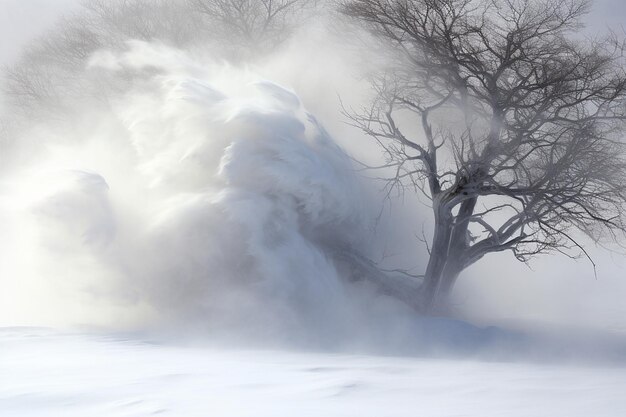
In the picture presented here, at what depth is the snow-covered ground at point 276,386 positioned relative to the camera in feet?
14.5

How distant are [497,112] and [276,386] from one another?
7171mm

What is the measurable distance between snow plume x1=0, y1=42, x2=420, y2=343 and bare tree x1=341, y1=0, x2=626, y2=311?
1.34 meters

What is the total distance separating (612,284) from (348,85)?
1085cm

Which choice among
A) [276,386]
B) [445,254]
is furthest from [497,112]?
[276,386]

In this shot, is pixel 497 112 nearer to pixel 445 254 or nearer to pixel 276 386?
pixel 445 254

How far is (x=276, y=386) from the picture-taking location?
5133mm

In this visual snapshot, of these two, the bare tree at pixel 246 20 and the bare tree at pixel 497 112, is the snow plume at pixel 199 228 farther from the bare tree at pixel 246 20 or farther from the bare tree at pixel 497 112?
the bare tree at pixel 246 20

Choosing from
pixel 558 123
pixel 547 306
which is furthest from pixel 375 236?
pixel 547 306

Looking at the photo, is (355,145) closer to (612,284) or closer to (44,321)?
(44,321)

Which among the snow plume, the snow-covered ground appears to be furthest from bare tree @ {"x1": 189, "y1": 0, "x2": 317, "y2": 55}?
the snow-covered ground

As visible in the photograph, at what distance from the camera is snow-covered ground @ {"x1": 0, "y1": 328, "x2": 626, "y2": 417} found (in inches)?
174

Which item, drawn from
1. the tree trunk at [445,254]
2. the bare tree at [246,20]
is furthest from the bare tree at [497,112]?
the bare tree at [246,20]

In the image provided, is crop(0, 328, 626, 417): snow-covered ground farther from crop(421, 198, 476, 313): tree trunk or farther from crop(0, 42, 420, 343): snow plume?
crop(421, 198, 476, 313): tree trunk

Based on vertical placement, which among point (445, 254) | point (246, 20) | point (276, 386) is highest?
point (246, 20)
